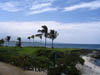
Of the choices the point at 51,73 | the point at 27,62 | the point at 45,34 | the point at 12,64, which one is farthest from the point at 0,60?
the point at 45,34

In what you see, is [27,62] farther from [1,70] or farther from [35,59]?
[1,70]

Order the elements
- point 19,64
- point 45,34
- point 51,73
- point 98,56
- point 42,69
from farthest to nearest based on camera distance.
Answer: point 45,34
point 98,56
point 42,69
point 19,64
point 51,73

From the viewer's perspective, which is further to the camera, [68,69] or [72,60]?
[72,60]

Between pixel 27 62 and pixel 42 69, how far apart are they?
2434mm

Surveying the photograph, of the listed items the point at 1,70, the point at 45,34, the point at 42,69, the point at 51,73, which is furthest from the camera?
the point at 45,34

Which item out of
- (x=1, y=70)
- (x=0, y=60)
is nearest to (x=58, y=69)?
(x=1, y=70)

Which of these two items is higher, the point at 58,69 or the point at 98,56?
the point at 58,69

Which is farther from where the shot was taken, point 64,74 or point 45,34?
point 45,34

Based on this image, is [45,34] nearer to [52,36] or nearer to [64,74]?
[52,36]

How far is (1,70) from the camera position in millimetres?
17203

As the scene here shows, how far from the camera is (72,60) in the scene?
18.0 meters

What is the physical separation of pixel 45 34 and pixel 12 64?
196 feet

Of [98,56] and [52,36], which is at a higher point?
[52,36]

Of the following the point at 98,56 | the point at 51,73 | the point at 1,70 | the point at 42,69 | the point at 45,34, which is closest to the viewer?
the point at 51,73
